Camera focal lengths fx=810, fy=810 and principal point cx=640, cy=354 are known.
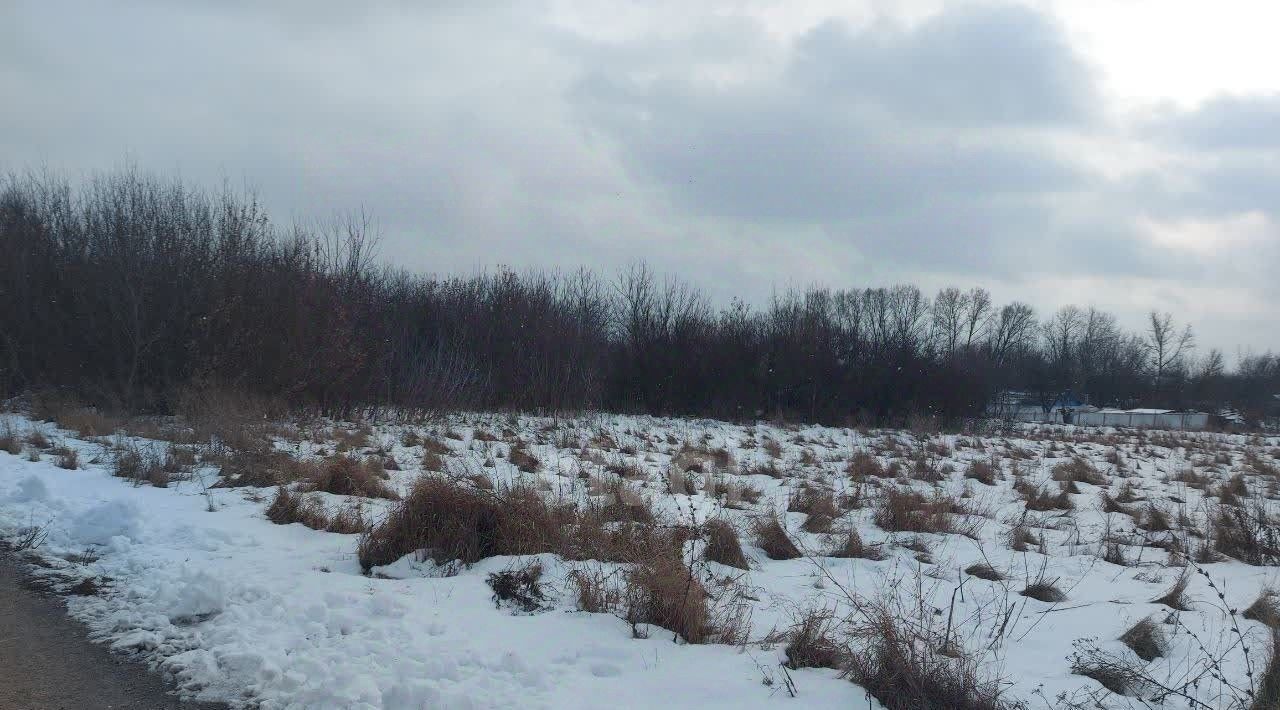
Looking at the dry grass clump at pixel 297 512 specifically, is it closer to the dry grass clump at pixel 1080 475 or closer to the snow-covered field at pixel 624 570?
the snow-covered field at pixel 624 570

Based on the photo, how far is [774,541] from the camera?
23.1 ft

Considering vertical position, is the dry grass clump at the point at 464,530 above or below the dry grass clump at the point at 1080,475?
above

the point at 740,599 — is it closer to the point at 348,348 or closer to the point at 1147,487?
the point at 1147,487

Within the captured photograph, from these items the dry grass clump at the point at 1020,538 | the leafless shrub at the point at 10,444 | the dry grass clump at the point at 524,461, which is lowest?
the dry grass clump at the point at 1020,538

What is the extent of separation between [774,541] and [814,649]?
103 inches

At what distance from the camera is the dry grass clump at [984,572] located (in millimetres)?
6486

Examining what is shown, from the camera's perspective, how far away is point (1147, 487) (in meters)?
12.8

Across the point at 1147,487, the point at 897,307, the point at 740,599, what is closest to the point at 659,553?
the point at 740,599

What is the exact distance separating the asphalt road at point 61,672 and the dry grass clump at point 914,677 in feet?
10.2

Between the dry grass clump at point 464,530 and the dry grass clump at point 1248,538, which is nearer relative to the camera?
the dry grass clump at point 464,530

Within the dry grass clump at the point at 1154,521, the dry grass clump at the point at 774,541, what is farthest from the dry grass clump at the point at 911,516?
the dry grass clump at the point at 1154,521

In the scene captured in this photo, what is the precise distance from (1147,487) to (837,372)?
17.0 m

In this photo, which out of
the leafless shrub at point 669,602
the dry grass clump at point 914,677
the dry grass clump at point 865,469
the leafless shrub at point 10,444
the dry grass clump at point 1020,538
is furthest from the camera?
the dry grass clump at point 865,469

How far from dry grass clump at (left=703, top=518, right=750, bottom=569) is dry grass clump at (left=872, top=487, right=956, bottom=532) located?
7.55 feet
